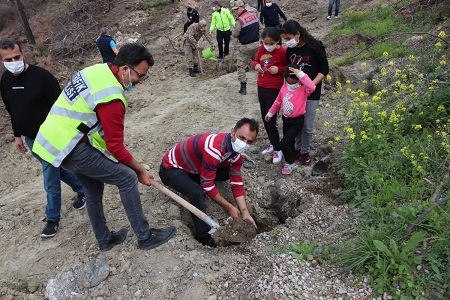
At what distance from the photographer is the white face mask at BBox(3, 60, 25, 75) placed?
3.02 metres

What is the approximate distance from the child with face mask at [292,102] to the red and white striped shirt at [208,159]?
Answer: 74 centimetres

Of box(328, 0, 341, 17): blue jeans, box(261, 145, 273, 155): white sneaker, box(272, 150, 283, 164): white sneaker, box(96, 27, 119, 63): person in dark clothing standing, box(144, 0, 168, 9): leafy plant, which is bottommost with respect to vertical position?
box(144, 0, 168, 9): leafy plant

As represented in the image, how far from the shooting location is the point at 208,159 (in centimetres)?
312

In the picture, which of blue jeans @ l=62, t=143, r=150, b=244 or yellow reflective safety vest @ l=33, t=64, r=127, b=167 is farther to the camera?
blue jeans @ l=62, t=143, r=150, b=244

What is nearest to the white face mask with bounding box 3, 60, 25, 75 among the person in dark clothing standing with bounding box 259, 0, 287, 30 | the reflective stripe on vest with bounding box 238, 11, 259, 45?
the reflective stripe on vest with bounding box 238, 11, 259, 45

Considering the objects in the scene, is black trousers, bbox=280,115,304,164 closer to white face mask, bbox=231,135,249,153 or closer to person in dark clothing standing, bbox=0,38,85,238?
white face mask, bbox=231,135,249,153

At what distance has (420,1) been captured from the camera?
316 inches

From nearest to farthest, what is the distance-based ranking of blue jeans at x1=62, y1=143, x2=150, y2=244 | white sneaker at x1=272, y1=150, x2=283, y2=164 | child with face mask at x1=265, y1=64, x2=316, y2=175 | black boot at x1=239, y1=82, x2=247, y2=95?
1. blue jeans at x1=62, y1=143, x2=150, y2=244
2. child with face mask at x1=265, y1=64, x2=316, y2=175
3. white sneaker at x1=272, y1=150, x2=283, y2=164
4. black boot at x1=239, y1=82, x2=247, y2=95

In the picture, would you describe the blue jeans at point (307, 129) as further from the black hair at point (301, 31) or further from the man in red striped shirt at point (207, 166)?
the man in red striped shirt at point (207, 166)

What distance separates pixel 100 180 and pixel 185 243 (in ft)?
3.13

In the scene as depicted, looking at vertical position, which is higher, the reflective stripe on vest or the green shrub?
the green shrub

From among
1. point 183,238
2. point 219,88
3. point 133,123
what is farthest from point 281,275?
point 219,88

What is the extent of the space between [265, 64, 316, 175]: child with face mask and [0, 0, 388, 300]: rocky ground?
1.45 ft

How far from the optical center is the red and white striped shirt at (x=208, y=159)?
313 centimetres
